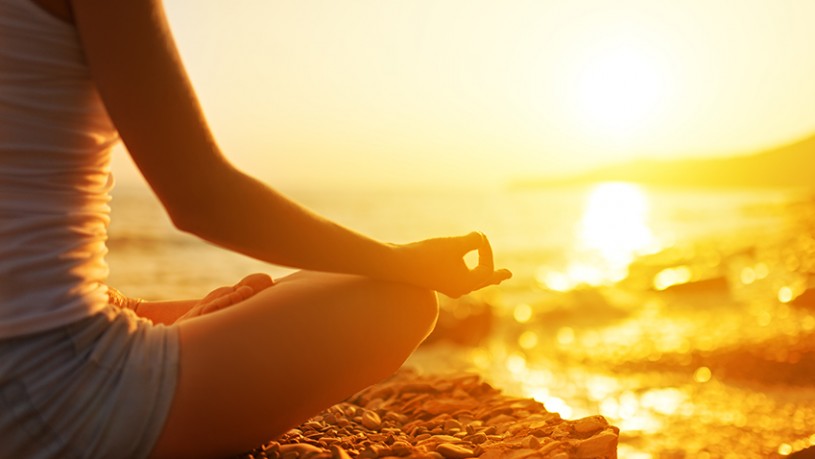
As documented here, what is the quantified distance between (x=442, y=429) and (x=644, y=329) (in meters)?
7.43

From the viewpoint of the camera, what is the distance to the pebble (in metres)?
2.30

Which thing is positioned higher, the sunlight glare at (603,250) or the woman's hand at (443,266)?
the sunlight glare at (603,250)

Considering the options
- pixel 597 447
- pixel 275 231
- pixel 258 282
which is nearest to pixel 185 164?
pixel 275 231

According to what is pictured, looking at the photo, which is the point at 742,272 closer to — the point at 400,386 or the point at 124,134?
the point at 400,386

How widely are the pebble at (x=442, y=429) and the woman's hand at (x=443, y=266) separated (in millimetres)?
580

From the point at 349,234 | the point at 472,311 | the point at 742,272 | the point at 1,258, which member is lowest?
the point at 1,258

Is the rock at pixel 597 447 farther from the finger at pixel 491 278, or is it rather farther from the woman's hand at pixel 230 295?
the woman's hand at pixel 230 295

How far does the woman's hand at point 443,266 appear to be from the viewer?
1.91m

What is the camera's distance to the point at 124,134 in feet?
4.89

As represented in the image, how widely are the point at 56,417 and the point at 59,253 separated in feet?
1.09

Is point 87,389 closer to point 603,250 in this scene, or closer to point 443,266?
point 443,266

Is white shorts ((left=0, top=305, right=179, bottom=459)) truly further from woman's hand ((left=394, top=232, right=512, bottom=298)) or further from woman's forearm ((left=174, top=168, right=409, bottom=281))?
woman's hand ((left=394, top=232, right=512, bottom=298))

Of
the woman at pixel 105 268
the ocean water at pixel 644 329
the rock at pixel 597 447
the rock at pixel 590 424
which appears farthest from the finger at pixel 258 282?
the ocean water at pixel 644 329

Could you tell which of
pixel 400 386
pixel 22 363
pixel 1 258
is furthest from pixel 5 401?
pixel 400 386
